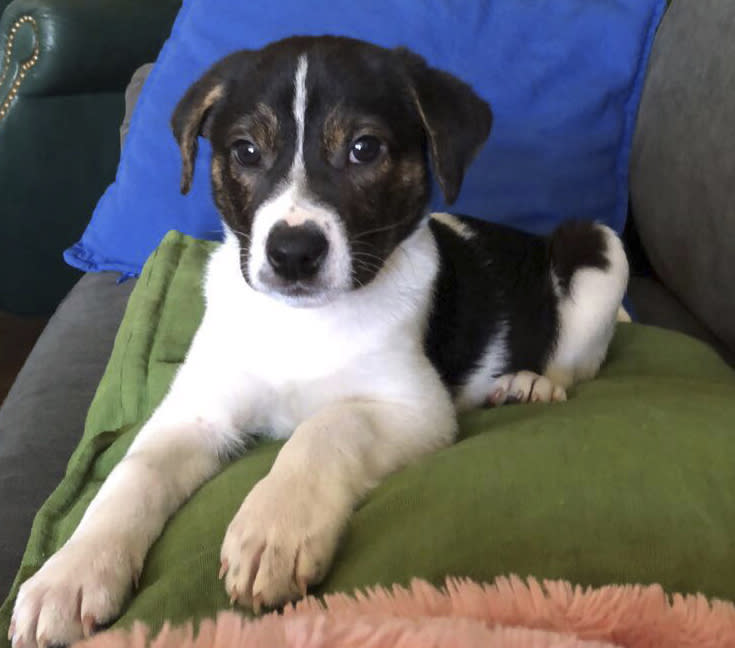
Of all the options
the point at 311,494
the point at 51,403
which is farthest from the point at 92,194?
the point at 311,494

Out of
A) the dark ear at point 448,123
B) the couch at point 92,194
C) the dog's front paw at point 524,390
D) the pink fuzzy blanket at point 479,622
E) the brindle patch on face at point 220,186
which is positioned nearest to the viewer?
the pink fuzzy blanket at point 479,622

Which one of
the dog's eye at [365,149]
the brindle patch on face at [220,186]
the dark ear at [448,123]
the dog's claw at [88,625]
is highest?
the dark ear at [448,123]

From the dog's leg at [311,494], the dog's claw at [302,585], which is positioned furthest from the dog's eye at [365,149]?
the dog's claw at [302,585]

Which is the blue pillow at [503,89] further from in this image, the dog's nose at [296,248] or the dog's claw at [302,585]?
the dog's claw at [302,585]

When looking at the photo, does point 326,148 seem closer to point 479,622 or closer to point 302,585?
point 302,585

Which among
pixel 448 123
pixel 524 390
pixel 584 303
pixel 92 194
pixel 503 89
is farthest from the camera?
pixel 92 194

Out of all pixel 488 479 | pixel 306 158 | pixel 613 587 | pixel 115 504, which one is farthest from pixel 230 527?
pixel 306 158
